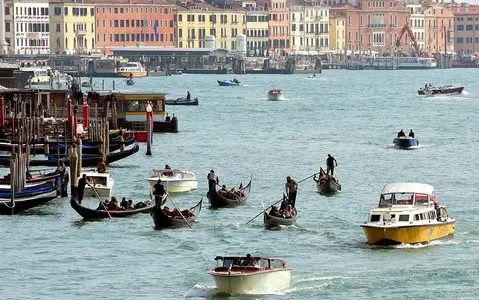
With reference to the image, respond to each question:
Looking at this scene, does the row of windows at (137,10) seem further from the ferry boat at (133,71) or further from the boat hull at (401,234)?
the boat hull at (401,234)

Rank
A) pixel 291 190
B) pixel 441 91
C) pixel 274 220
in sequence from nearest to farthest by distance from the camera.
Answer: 1. pixel 274 220
2. pixel 291 190
3. pixel 441 91

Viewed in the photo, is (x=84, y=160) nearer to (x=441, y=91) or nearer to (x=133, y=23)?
(x=441, y=91)

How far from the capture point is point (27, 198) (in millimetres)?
41938

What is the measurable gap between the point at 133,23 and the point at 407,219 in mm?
158333

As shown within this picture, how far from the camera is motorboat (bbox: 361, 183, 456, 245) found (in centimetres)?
3594

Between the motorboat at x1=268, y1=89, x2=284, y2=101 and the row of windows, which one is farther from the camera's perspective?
the row of windows

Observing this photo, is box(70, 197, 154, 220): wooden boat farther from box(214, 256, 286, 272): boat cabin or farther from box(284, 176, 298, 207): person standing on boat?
box(214, 256, 286, 272): boat cabin

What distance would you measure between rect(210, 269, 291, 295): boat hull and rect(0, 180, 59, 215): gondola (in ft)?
38.2

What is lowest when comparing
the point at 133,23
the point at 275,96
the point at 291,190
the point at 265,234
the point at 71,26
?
the point at 275,96

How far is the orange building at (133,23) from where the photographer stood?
18962 centimetres

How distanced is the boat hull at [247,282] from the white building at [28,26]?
444 feet

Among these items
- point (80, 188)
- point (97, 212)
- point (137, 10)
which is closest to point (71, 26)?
point (137, 10)

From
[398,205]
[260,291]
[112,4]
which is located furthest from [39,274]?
[112,4]

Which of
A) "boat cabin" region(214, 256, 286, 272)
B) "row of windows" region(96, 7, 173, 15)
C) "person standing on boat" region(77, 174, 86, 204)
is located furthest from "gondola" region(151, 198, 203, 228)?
"row of windows" region(96, 7, 173, 15)
